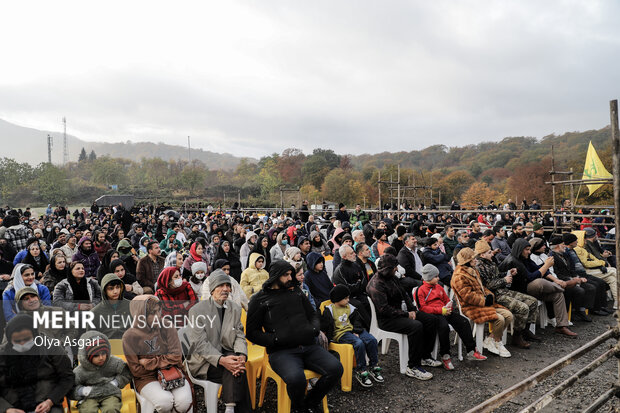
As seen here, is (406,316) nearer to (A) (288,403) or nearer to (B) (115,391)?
(A) (288,403)

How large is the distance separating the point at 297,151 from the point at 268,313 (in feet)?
223

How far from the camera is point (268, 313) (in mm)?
3404

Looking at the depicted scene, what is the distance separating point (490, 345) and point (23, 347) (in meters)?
4.60

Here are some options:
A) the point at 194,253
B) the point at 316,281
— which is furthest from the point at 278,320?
the point at 194,253

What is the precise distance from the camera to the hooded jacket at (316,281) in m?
4.67

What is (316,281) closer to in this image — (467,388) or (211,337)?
(211,337)

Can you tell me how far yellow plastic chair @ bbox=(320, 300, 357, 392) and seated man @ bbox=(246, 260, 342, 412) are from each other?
0.44 metres

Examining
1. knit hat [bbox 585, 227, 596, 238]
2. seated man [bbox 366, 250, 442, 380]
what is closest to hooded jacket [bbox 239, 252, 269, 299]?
seated man [bbox 366, 250, 442, 380]

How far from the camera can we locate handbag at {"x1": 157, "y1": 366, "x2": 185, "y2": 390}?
2920 mm

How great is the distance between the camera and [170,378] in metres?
2.94

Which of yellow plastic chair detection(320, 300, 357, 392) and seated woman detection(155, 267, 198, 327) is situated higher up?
seated woman detection(155, 267, 198, 327)

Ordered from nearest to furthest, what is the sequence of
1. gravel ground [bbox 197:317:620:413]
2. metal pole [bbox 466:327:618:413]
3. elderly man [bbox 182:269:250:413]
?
metal pole [bbox 466:327:618:413] → elderly man [bbox 182:269:250:413] → gravel ground [bbox 197:317:620:413]

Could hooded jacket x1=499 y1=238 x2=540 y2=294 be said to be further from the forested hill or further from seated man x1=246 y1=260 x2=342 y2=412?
the forested hill

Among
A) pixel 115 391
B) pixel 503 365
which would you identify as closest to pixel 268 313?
pixel 115 391
